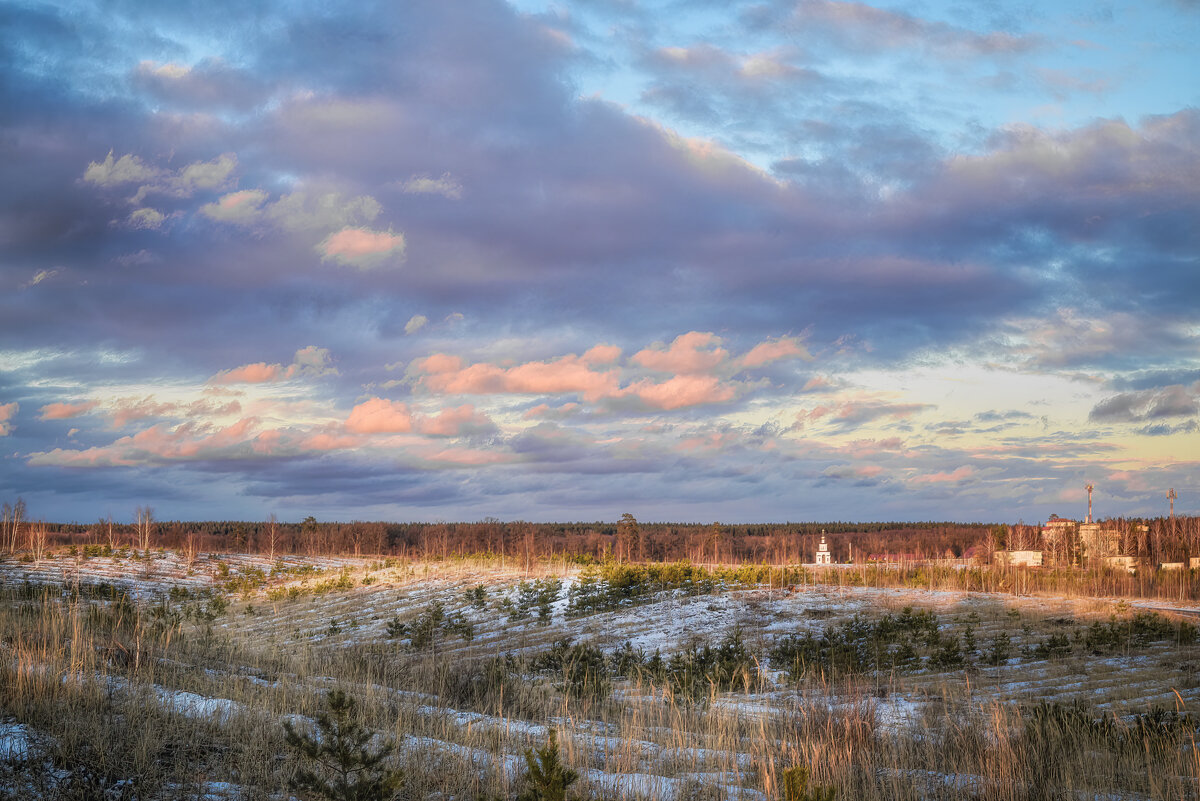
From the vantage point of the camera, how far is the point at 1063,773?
20.1ft

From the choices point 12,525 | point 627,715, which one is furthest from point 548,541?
point 627,715

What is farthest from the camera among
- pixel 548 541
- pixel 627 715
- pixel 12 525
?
pixel 548 541

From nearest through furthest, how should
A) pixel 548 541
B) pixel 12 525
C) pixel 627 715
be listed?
pixel 627 715
pixel 12 525
pixel 548 541

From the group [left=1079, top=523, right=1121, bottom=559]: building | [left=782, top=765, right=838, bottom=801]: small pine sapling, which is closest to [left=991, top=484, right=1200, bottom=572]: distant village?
[left=1079, top=523, right=1121, bottom=559]: building

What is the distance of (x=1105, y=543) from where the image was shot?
6494cm

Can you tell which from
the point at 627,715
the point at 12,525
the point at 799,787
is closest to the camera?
the point at 799,787

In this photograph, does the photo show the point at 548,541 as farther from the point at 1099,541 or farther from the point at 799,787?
the point at 799,787

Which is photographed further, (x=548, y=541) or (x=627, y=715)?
(x=548, y=541)

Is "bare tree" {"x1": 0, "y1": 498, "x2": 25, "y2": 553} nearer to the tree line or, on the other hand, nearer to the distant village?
the tree line

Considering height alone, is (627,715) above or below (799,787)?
below

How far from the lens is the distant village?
5712cm

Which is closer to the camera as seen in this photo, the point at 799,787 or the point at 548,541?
the point at 799,787

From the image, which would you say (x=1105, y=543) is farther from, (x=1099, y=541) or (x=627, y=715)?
(x=627, y=715)

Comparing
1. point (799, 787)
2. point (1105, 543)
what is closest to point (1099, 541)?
point (1105, 543)
